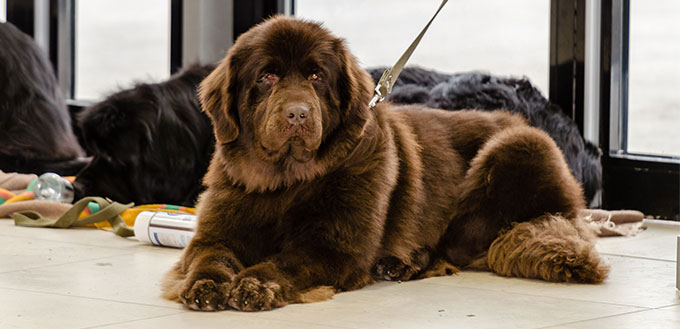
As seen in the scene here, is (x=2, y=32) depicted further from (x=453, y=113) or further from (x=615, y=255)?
(x=615, y=255)

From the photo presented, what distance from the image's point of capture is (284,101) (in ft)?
8.15

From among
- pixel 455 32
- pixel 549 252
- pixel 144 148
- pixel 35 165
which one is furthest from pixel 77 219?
pixel 455 32

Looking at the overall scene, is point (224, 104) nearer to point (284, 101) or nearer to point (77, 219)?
point (284, 101)

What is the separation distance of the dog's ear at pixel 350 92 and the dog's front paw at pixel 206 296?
65 cm

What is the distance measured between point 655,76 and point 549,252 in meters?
1.85

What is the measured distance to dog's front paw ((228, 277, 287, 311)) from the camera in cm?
234

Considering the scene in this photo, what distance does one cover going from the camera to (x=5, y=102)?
5.31 m

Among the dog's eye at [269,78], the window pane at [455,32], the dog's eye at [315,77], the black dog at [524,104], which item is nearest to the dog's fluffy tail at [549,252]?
the dog's eye at [315,77]

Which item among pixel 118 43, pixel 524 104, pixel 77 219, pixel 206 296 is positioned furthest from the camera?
pixel 118 43

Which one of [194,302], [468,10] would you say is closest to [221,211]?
[194,302]

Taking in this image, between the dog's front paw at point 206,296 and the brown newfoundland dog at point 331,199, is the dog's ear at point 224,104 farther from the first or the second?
the dog's front paw at point 206,296

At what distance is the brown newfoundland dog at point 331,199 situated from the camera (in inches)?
98.9

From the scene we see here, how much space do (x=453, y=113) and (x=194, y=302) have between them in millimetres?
1380

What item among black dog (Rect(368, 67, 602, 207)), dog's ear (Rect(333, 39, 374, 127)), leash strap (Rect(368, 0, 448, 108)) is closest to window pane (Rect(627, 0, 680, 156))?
black dog (Rect(368, 67, 602, 207))
